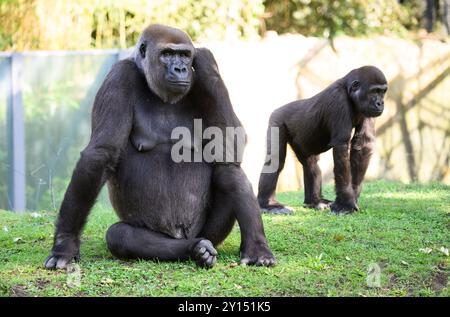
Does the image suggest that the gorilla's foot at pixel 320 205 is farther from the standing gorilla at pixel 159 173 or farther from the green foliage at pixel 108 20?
the green foliage at pixel 108 20

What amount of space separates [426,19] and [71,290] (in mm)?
12016

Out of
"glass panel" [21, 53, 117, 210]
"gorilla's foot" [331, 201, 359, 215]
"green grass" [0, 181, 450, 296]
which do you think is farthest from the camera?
"glass panel" [21, 53, 117, 210]

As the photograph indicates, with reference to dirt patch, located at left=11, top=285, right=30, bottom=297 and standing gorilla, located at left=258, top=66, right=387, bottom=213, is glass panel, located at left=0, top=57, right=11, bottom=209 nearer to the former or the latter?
standing gorilla, located at left=258, top=66, right=387, bottom=213

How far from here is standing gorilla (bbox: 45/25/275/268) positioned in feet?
14.6

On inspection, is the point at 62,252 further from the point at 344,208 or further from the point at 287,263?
the point at 344,208

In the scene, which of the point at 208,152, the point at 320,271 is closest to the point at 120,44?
the point at 208,152

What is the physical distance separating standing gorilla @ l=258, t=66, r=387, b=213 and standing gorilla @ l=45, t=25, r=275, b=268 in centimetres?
215

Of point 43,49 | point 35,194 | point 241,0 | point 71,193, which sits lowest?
point 35,194

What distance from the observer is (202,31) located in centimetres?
1202

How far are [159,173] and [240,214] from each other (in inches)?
22.4

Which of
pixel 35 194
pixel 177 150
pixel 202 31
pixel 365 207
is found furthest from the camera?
pixel 202 31

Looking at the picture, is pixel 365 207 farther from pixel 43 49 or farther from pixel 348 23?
pixel 348 23

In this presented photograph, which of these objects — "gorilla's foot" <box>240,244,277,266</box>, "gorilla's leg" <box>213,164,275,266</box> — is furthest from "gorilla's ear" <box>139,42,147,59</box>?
"gorilla's foot" <box>240,244,277,266</box>

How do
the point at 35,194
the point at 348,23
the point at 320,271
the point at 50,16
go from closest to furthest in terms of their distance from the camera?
the point at 320,271 → the point at 35,194 → the point at 50,16 → the point at 348,23
